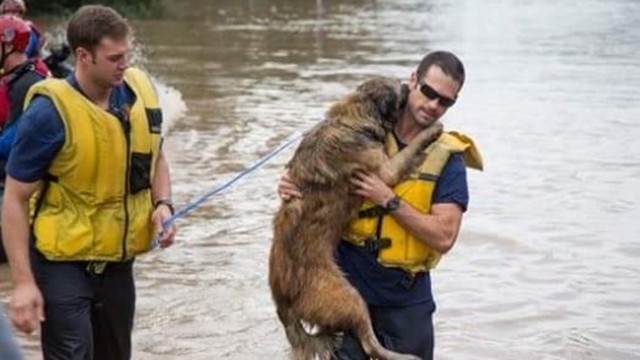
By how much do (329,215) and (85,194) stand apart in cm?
103

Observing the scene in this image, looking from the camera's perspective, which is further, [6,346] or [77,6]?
[77,6]

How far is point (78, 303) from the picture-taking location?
5.16 meters

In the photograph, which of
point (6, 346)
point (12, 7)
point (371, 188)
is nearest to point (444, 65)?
point (371, 188)

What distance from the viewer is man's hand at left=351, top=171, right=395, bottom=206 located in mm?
4887

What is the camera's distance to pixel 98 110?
5055 millimetres

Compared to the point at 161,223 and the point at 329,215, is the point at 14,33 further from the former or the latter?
the point at 329,215

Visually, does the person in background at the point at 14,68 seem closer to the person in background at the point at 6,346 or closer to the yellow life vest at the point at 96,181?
the yellow life vest at the point at 96,181

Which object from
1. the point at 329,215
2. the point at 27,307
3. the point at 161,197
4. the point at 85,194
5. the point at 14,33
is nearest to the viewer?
the point at 27,307

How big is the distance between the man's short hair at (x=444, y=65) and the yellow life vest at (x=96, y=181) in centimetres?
122

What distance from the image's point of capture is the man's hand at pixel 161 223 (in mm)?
5289

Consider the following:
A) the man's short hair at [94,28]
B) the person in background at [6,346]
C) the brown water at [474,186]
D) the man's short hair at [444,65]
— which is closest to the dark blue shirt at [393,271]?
the man's short hair at [444,65]

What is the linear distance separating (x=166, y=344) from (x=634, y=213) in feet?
20.3

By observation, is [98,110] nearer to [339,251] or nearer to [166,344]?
[339,251]

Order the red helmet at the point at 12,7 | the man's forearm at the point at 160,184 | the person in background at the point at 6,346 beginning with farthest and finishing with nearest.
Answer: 1. the red helmet at the point at 12,7
2. the man's forearm at the point at 160,184
3. the person in background at the point at 6,346
